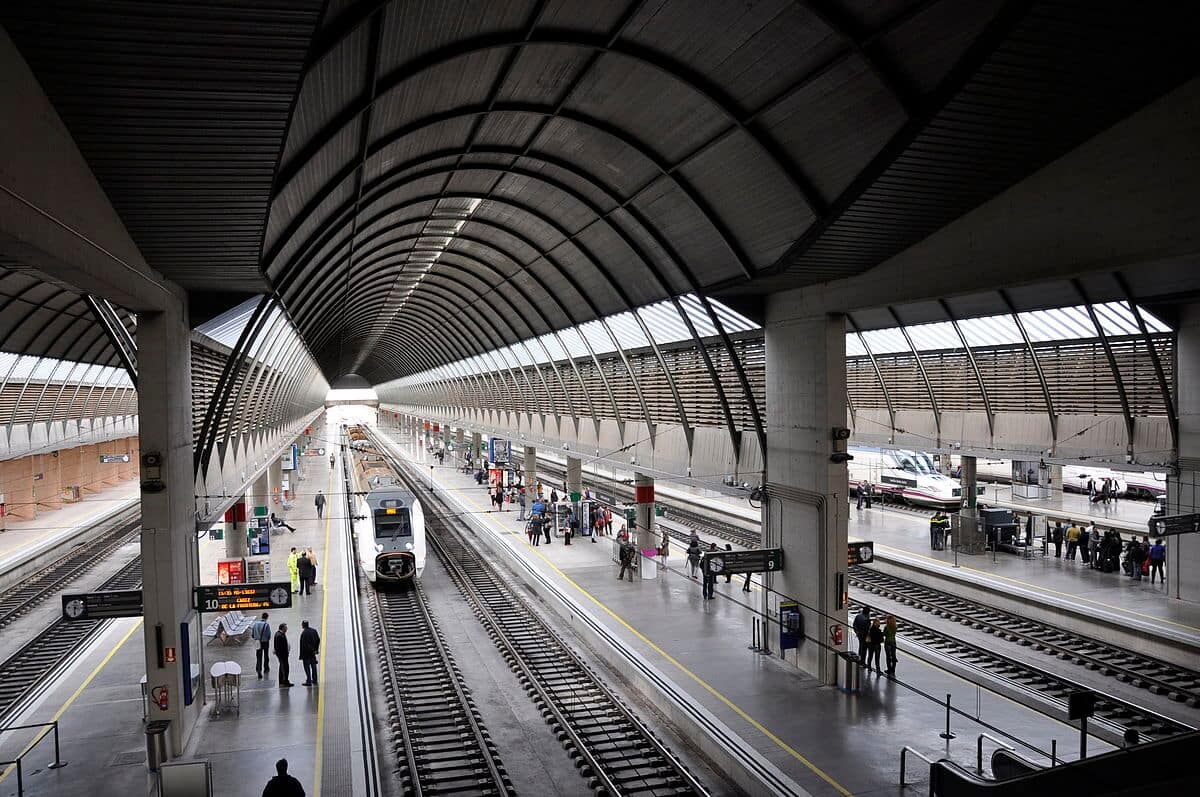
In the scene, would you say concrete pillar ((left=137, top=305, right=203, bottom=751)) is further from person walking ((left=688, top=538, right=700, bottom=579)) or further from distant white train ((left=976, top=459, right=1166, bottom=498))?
distant white train ((left=976, top=459, right=1166, bottom=498))

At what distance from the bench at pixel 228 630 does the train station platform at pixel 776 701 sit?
780cm

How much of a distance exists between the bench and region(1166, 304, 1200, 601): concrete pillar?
886 inches

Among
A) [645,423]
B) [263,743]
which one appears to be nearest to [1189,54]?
[263,743]

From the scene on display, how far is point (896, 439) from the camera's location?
104 feet

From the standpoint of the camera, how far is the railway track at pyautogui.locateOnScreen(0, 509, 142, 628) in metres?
24.6

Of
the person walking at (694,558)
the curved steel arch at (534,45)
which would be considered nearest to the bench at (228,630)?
the curved steel arch at (534,45)

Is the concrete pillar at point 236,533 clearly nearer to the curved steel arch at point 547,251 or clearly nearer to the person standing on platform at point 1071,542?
the curved steel arch at point 547,251

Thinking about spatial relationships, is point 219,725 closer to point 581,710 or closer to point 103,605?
point 103,605

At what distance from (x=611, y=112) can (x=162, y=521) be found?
32.1 feet

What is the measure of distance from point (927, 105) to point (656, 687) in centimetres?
1092

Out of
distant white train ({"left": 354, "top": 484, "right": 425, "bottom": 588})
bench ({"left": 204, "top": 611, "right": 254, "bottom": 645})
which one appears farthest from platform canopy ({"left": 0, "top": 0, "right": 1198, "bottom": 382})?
distant white train ({"left": 354, "top": 484, "right": 425, "bottom": 588})

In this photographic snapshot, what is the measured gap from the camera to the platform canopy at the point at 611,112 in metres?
7.07

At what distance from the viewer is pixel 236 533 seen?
24297 mm

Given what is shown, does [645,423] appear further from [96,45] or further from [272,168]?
[96,45]
